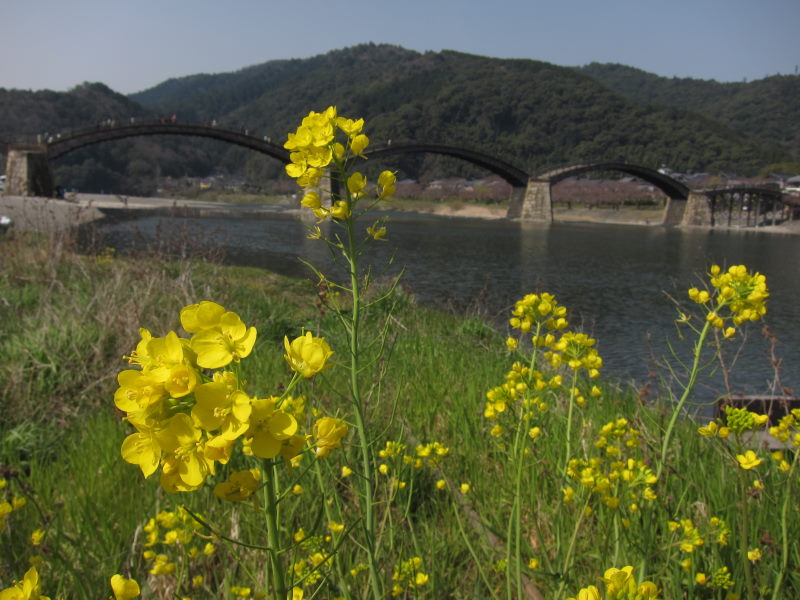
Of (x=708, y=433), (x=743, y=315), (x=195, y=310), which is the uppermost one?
(x=195, y=310)

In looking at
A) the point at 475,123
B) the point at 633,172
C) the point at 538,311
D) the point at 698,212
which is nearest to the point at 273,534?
the point at 538,311

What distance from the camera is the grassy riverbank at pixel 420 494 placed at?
5.02 ft

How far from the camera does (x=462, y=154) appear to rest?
155 ft

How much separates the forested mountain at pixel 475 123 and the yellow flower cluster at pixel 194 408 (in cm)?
6700

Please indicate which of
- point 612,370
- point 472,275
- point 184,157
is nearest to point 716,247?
point 472,275

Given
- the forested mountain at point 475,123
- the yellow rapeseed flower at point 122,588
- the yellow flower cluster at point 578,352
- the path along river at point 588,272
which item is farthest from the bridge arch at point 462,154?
the yellow rapeseed flower at point 122,588

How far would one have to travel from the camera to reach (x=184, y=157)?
102 metres

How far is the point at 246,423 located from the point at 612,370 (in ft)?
23.3

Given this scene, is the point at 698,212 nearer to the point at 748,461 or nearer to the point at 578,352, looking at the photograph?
the point at 578,352

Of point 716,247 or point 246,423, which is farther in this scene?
point 716,247

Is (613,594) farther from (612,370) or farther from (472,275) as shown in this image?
(472,275)

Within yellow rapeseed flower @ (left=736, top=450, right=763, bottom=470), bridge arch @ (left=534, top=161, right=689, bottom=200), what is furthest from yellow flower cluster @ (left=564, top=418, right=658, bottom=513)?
bridge arch @ (left=534, top=161, right=689, bottom=200)

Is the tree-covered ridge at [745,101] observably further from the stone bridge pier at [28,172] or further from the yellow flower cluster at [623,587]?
the yellow flower cluster at [623,587]

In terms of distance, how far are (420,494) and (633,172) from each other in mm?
53638
